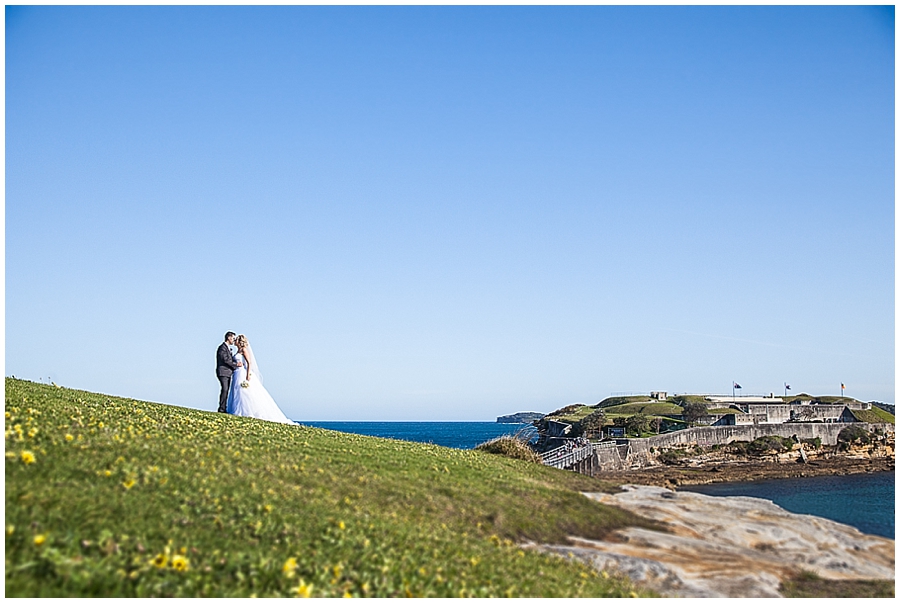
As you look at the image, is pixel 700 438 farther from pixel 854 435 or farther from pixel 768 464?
pixel 854 435

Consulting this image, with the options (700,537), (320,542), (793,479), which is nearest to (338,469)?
(320,542)

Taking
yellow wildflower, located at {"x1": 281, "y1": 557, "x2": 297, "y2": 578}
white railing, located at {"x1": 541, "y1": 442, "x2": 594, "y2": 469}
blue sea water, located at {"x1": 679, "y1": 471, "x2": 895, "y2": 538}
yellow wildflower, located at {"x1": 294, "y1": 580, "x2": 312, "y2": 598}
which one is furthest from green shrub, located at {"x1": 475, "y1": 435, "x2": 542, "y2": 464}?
white railing, located at {"x1": 541, "y1": 442, "x2": 594, "y2": 469}

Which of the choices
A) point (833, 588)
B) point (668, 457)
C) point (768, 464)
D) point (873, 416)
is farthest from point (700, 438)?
point (833, 588)

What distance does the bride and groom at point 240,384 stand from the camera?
87.9 ft

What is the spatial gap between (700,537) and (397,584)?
24.1 feet

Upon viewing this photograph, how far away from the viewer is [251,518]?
10.9 metres

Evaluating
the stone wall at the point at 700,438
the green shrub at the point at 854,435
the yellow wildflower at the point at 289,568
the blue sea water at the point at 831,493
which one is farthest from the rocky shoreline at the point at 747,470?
the yellow wildflower at the point at 289,568

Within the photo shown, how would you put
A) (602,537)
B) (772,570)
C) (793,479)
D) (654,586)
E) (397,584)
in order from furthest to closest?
(793,479)
(602,537)
(772,570)
(654,586)
(397,584)

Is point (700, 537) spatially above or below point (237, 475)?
below

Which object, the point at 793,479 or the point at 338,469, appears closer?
the point at 338,469

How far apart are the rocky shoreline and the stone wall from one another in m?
1.06

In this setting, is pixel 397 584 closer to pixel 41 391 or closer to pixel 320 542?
pixel 320 542

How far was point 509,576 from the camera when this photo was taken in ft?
35.6

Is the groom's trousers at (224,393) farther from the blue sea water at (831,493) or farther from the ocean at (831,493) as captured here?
the blue sea water at (831,493)
